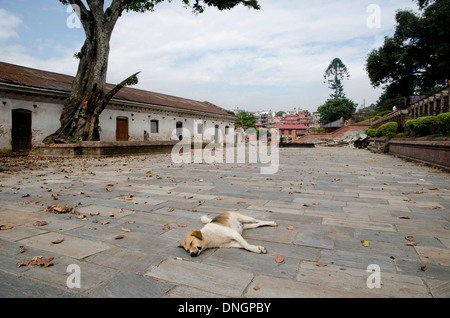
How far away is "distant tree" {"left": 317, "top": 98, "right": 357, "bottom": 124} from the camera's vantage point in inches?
2562

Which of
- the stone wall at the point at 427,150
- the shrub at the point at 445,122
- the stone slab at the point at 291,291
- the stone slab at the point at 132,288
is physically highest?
the shrub at the point at 445,122

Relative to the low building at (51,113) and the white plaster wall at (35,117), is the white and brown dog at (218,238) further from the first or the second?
the white plaster wall at (35,117)

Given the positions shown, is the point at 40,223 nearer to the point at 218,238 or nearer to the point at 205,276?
the point at 218,238

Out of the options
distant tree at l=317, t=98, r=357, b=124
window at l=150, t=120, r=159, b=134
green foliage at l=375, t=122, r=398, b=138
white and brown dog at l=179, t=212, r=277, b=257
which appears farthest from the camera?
distant tree at l=317, t=98, r=357, b=124

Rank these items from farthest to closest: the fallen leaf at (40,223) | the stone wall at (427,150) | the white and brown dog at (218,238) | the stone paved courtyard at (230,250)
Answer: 1. the stone wall at (427,150)
2. the fallen leaf at (40,223)
3. the white and brown dog at (218,238)
4. the stone paved courtyard at (230,250)

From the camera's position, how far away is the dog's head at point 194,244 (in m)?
2.55

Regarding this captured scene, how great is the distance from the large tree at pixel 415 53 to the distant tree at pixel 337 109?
27158 mm

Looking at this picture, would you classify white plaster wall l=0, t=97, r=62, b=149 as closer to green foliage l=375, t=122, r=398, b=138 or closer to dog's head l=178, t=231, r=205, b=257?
dog's head l=178, t=231, r=205, b=257

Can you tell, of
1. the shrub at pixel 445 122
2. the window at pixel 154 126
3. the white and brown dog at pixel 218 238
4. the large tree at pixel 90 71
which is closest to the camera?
the white and brown dog at pixel 218 238

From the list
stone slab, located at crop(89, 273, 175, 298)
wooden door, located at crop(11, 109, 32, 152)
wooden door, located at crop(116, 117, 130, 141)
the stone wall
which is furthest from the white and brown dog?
wooden door, located at crop(116, 117, 130, 141)

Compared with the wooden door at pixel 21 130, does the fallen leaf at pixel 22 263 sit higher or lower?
lower

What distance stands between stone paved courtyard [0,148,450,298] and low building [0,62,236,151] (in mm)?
13605

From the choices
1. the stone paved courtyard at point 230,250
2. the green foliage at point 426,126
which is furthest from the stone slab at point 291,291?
the green foliage at point 426,126
